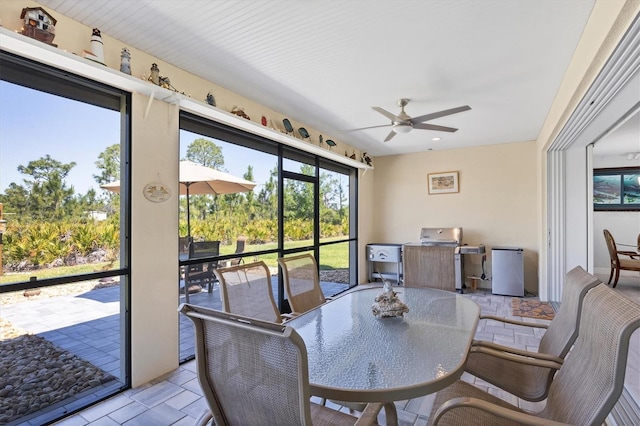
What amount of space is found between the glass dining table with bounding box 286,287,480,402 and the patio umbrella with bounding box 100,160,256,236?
1.69 m

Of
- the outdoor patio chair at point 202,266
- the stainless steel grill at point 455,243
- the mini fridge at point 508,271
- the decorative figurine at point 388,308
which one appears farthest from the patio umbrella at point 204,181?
the mini fridge at point 508,271

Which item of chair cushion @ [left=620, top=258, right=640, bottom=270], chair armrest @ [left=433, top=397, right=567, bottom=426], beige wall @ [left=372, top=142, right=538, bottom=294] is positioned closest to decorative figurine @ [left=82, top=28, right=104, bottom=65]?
chair armrest @ [left=433, top=397, right=567, bottom=426]

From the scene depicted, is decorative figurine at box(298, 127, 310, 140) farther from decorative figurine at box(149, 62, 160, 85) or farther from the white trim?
decorative figurine at box(149, 62, 160, 85)

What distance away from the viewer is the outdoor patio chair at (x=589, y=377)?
0.99 meters

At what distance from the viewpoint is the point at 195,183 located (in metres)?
3.01

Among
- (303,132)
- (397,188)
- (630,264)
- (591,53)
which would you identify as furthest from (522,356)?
(630,264)

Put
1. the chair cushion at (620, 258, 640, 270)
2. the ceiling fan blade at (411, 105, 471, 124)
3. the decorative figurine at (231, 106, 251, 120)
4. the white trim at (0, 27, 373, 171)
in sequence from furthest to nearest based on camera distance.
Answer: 1. the chair cushion at (620, 258, 640, 270)
2. the decorative figurine at (231, 106, 251, 120)
3. the ceiling fan blade at (411, 105, 471, 124)
4. the white trim at (0, 27, 373, 171)

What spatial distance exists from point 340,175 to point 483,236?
2.74 meters

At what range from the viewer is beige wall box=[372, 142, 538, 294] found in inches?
209

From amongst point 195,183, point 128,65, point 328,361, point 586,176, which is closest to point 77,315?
point 195,183

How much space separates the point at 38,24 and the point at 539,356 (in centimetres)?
321

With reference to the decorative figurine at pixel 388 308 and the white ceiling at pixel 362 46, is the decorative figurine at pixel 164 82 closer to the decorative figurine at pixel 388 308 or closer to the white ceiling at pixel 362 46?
the white ceiling at pixel 362 46

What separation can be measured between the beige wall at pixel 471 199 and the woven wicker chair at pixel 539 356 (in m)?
4.12

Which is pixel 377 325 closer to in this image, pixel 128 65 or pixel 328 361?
pixel 328 361
